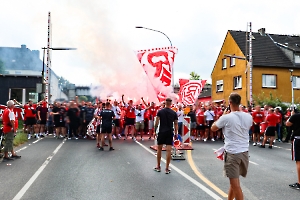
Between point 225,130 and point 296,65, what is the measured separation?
33.5 metres

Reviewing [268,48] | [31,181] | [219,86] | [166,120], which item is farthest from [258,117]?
[219,86]

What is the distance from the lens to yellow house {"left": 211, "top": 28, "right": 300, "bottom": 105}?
34.5 metres

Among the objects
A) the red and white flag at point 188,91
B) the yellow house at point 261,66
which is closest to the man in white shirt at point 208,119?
the red and white flag at point 188,91

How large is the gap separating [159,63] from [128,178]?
576 centimetres

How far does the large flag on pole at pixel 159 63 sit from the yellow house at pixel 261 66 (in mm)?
20896

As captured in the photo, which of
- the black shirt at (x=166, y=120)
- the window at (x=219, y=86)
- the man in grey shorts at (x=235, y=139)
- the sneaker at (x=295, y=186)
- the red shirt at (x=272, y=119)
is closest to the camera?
the man in grey shorts at (x=235, y=139)

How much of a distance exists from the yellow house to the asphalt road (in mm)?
23564

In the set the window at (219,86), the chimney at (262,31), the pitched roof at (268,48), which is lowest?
the window at (219,86)

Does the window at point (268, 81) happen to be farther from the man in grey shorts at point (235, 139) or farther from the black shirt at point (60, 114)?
the man in grey shorts at point (235, 139)

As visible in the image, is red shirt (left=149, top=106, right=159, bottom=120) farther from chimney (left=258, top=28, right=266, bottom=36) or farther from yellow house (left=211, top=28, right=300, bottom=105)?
chimney (left=258, top=28, right=266, bottom=36)

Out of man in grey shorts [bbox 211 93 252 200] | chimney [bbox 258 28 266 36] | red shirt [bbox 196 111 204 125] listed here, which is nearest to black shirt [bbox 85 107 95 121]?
red shirt [bbox 196 111 204 125]

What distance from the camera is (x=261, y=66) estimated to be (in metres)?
34.5

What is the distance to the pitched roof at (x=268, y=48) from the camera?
3506 cm

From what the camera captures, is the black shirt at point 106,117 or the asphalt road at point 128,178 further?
the black shirt at point 106,117
